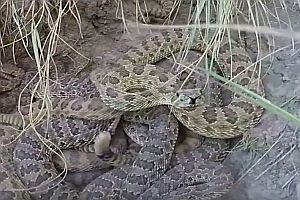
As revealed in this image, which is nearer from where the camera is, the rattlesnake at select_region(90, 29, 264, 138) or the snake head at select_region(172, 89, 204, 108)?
the snake head at select_region(172, 89, 204, 108)

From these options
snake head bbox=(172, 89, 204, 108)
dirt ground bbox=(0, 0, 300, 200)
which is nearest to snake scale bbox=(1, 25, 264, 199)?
snake head bbox=(172, 89, 204, 108)

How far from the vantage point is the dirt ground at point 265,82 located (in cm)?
275

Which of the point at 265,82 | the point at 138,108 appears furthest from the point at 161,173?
the point at 265,82

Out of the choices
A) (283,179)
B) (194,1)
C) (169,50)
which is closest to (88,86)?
(169,50)

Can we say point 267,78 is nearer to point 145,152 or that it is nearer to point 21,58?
point 145,152

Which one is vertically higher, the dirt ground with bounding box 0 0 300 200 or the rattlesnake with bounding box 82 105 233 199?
the dirt ground with bounding box 0 0 300 200

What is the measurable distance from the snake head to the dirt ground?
368 mm

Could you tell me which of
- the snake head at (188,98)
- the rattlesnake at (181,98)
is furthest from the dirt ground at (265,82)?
the snake head at (188,98)

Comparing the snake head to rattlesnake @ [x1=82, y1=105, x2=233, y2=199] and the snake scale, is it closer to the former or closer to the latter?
the snake scale

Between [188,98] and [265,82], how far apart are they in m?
0.54

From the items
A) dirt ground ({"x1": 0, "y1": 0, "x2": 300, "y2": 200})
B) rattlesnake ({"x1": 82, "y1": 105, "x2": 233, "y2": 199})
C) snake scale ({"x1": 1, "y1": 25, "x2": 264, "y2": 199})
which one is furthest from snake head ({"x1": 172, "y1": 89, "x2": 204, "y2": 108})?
dirt ground ({"x1": 0, "y1": 0, "x2": 300, "y2": 200})

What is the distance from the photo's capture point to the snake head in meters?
2.79

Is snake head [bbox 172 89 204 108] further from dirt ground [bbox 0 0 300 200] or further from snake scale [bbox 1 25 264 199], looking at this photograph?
dirt ground [bbox 0 0 300 200]

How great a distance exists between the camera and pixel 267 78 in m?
3.08
